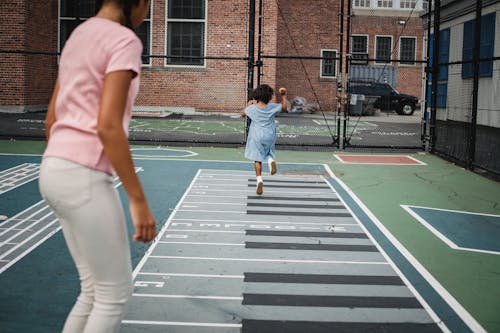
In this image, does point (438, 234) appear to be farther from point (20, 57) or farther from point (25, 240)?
point (20, 57)

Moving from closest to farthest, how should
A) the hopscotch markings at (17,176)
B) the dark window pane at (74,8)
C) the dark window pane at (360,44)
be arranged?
the hopscotch markings at (17,176) < the dark window pane at (74,8) < the dark window pane at (360,44)

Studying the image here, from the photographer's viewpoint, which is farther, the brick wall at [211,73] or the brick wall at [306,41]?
the brick wall at [306,41]

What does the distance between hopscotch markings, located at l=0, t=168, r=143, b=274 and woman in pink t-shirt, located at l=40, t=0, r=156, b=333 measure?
296 centimetres

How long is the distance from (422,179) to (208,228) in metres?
5.16

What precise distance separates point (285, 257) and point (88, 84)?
3615 mm

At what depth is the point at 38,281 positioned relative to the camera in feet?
15.4

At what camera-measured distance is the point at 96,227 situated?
2266 millimetres

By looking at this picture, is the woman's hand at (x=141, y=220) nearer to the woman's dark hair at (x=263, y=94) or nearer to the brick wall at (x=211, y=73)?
the woman's dark hair at (x=263, y=94)

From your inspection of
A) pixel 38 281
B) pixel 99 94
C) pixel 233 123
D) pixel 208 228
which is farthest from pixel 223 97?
pixel 99 94

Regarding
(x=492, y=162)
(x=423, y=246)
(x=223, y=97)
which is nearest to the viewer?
(x=423, y=246)

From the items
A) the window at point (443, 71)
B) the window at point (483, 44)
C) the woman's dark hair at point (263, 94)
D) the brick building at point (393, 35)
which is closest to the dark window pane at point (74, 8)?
the window at point (443, 71)

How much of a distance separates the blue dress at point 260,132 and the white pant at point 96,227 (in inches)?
254

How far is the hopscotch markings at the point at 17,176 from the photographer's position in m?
8.76

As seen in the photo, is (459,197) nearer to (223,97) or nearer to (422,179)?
(422,179)
